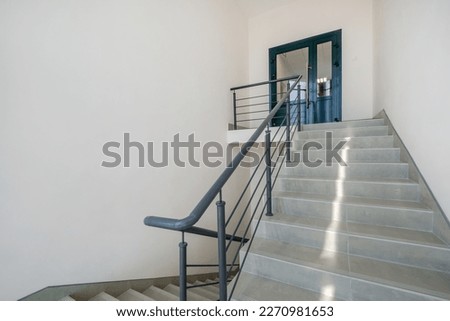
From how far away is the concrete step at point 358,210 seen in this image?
5.03 ft

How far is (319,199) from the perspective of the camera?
1.83 metres

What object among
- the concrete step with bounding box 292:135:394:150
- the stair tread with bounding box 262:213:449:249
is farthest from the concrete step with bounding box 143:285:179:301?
the concrete step with bounding box 292:135:394:150

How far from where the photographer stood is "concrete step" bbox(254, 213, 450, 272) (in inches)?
50.7

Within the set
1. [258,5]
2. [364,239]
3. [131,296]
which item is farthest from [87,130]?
[258,5]

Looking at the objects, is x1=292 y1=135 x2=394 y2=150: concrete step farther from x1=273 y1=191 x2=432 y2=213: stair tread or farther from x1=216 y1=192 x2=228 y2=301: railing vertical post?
x1=216 y1=192 x2=228 y2=301: railing vertical post

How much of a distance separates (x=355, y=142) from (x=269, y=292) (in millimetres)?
2067

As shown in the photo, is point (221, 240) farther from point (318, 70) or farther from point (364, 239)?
point (318, 70)

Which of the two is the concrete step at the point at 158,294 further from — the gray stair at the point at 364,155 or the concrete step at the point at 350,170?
the gray stair at the point at 364,155

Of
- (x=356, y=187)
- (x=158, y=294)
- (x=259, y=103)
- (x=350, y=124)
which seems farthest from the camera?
(x=259, y=103)

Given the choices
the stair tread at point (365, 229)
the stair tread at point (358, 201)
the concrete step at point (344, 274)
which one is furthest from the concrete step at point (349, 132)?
the concrete step at point (344, 274)

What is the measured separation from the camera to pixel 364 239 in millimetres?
1425

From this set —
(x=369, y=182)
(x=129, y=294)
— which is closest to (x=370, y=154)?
(x=369, y=182)

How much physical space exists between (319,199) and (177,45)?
8.72 ft

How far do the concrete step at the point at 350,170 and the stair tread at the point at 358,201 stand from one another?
0.33 meters
